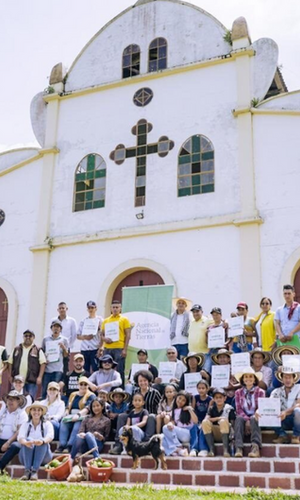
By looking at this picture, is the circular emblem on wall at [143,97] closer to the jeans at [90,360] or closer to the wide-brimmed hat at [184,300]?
the wide-brimmed hat at [184,300]

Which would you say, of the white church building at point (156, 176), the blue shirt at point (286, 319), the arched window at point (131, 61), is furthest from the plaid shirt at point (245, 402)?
the arched window at point (131, 61)

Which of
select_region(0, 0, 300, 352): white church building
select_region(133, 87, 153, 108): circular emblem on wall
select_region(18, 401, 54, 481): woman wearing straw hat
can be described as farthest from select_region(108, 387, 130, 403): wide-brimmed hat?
select_region(133, 87, 153, 108): circular emblem on wall

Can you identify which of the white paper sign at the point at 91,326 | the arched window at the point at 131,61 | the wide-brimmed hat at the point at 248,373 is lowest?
the wide-brimmed hat at the point at 248,373

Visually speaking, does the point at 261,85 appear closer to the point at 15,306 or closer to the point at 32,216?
the point at 32,216

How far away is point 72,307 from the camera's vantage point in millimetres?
13945

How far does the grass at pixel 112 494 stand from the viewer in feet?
19.5

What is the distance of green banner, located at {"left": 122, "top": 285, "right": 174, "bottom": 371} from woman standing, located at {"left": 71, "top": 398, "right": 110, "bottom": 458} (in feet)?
7.33

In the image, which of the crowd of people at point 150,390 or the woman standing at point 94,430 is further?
the woman standing at point 94,430

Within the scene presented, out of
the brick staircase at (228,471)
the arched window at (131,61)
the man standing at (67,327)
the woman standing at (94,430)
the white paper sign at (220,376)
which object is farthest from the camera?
the arched window at (131,61)

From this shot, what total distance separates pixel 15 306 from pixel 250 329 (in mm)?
6740

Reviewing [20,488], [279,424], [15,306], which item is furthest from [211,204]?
[20,488]

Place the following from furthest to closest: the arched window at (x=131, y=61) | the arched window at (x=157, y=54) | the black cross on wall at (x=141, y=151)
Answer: the arched window at (x=131, y=61) < the arched window at (x=157, y=54) < the black cross on wall at (x=141, y=151)

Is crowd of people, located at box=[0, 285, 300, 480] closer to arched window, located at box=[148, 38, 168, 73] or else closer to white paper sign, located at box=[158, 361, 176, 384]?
white paper sign, located at box=[158, 361, 176, 384]

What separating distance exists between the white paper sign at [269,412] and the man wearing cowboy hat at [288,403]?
9 cm
